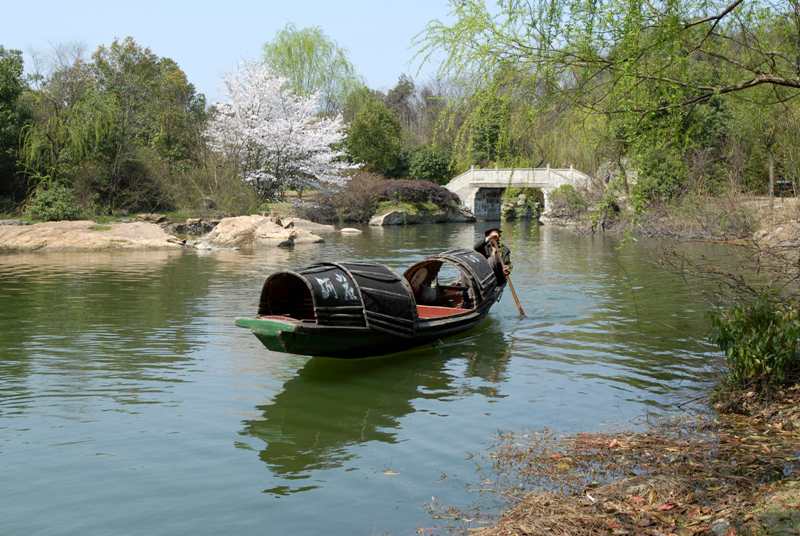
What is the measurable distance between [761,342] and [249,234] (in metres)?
24.6

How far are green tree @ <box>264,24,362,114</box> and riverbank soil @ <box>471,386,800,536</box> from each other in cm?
4516

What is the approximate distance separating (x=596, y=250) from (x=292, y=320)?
19518 mm

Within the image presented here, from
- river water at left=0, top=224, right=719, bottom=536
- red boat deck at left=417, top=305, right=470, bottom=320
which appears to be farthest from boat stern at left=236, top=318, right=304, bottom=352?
red boat deck at left=417, top=305, right=470, bottom=320

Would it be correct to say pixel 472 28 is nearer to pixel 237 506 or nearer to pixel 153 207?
pixel 237 506

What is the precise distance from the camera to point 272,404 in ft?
29.9

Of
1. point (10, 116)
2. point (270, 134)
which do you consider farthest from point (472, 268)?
point (270, 134)

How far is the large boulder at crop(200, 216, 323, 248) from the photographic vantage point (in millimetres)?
29844

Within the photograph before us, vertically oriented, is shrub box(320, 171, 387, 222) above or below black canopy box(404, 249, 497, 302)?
above

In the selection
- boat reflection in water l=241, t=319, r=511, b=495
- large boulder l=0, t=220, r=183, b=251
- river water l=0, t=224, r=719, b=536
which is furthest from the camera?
large boulder l=0, t=220, r=183, b=251

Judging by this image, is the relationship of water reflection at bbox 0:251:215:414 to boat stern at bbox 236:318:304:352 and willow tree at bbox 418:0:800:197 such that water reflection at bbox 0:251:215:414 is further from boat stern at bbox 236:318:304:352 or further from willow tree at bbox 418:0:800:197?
willow tree at bbox 418:0:800:197

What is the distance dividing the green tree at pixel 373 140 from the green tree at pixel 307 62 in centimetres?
347

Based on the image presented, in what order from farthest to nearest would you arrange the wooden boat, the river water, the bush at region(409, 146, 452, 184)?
the bush at region(409, 146, 452, 184), the wooden boat, the river water

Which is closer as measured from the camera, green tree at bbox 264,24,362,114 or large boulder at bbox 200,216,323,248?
large boulder at bbox 200,216,323,248

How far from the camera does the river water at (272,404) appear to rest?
20.4 ft
